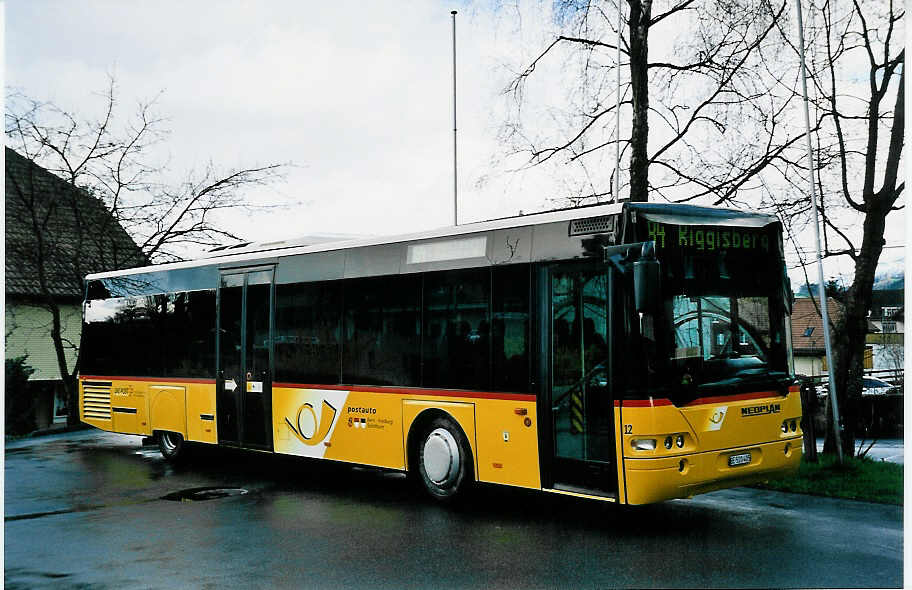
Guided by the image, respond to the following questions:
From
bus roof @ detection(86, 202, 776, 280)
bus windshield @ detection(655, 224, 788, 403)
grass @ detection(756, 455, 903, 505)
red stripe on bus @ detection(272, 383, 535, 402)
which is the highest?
bus roof @ detection(86, 202, 776, 280)

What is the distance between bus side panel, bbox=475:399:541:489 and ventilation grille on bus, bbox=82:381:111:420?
879cm

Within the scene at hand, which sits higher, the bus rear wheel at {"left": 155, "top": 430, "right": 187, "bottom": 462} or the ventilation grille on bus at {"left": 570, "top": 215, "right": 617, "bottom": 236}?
the ventilation grille on bus at {"left": 570, "top": 215, "right": 617, "bottom": 236}

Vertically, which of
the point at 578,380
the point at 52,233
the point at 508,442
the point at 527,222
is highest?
the point at 52,233

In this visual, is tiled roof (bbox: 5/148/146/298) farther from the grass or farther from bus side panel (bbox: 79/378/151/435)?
the grass

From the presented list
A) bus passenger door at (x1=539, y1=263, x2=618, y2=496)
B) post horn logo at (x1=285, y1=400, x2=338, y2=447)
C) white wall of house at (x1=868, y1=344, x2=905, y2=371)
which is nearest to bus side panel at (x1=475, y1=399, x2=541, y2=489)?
bus passenger door at (x1=539, y1=263, x2=618, y2=496)

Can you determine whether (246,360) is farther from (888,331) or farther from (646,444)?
(888,331)

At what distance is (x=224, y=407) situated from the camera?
1377 centimetres

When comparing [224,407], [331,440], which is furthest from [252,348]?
[331,440]

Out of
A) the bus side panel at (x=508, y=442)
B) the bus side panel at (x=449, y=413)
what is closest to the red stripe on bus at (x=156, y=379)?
the bus side panel at (x=449, y=413)

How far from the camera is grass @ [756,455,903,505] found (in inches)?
428

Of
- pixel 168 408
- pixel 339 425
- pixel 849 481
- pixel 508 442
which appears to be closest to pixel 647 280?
pixel 508 442

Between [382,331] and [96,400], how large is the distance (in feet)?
25.0

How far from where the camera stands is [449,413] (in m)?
10.4

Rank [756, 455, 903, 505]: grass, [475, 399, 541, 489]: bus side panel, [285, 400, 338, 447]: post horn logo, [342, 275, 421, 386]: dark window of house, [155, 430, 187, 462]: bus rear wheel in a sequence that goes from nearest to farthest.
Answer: [475, 399, 541, 489]: bus side panel
[756, 455, 903, 505]: grass
[342, 275, 421, 386]: dark window of house
[285, 400, 338, 447]: post horn logo
[155, 430, 187, 462]: bus rear wheel
